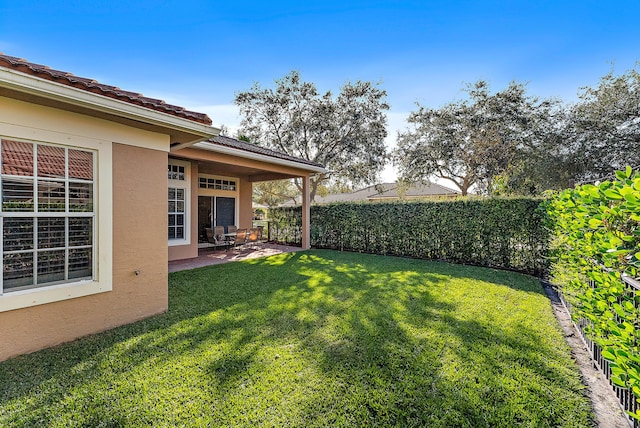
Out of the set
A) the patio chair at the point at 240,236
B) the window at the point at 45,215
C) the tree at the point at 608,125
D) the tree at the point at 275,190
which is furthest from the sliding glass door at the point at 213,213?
the tree at the point at 608,125

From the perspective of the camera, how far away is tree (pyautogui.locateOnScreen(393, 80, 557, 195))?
18.7m

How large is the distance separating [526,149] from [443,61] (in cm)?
1313

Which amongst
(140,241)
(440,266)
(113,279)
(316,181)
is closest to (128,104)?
(140,241)

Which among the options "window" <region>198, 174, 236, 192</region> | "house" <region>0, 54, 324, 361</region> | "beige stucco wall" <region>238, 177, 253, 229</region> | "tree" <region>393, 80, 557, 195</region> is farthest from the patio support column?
"tree" <region>393, 80, 557, 195</region>

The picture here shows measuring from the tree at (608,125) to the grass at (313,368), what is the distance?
16149 mm

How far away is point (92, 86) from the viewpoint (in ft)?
11.7

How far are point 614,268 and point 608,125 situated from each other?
62.6ft

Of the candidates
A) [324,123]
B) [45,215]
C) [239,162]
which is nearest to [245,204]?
[239,162]

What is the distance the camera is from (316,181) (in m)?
23.0

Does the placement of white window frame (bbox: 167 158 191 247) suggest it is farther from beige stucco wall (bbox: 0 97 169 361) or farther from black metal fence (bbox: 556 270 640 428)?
black metal fence (bbox: 556 270 640 428)

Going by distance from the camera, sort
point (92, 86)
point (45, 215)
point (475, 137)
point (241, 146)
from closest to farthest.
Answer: point (92, 86)
point (45, 215)
point (241, 146)
point (475, 137)

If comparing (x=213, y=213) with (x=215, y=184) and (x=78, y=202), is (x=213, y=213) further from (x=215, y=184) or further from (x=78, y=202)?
(x=78, y=202)

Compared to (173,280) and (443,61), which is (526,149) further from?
(173,280)

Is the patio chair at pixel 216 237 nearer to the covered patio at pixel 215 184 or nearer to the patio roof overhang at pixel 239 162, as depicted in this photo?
the covered patio at pixel 215 184
